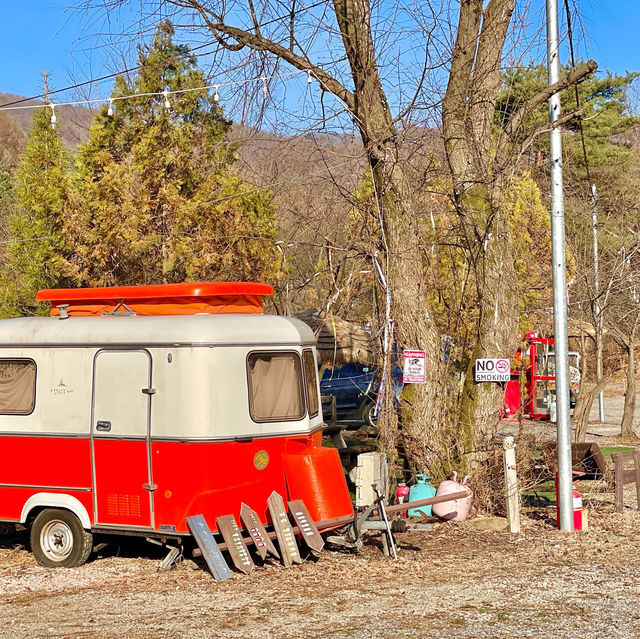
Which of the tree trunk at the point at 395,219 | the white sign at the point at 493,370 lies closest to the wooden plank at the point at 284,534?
the tree trunk at the point at 395,219

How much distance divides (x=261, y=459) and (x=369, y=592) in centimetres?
198

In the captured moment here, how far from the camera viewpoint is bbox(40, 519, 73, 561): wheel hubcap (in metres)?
9.85

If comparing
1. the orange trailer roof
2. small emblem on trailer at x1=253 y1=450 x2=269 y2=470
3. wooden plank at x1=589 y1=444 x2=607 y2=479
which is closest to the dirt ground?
small emblem on trailer at x1=253 y1=450 x2=269 y2=470

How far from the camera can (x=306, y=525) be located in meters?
9.43

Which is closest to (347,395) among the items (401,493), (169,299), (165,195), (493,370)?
(165,195)

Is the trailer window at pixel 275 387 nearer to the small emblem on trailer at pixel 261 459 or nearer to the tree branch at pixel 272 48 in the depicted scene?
the small emblem on trailer at pixel 261 459

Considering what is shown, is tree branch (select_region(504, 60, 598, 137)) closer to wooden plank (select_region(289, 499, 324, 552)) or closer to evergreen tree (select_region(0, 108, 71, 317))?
wooden plank (select_region(289, 499, 324, 552))

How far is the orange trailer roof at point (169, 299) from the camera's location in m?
10.1

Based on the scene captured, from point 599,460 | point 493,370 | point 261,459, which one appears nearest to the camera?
point 261,459

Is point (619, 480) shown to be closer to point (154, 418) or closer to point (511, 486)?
point (511, 486)

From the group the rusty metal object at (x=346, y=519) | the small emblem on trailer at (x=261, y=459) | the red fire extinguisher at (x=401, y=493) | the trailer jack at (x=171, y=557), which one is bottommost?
the trailer jack at (x=171, y=557)

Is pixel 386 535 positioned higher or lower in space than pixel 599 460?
lower

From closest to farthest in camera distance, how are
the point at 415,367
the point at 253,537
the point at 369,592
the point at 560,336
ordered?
the point at 369,592, the point at 253,537, the point at 560,336, the point at 415,367

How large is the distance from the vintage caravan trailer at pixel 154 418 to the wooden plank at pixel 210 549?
0.85 ft
